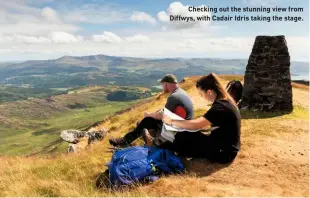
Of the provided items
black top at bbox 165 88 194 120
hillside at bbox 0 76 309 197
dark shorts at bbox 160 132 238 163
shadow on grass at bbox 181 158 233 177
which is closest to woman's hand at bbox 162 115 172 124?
dark shorts at bbox 160 132 238 163

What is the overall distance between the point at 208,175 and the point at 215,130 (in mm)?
1461

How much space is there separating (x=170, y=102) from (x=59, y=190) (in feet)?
16.5

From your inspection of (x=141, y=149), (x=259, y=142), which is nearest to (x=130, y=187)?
(x=141, y=149)

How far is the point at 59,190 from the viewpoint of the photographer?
10.2 meters

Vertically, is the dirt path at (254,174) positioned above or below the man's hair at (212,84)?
below

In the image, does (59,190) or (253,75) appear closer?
(59,190)

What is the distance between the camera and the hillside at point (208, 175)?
30.9 ft

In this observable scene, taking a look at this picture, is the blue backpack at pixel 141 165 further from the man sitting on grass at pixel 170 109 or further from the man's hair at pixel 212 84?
the man's hair at pixel 212 84

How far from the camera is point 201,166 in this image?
1117 centimetres

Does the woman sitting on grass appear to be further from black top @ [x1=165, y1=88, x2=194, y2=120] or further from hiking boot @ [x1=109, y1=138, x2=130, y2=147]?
hiking boot @ [x1=109, y1=138, x2=130, y2=147]

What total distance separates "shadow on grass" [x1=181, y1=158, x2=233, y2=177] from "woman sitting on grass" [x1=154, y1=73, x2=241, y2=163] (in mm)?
234

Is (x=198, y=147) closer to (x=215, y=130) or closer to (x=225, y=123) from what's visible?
(x=215, y=130)

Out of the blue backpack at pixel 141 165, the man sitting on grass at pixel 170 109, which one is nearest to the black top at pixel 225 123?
the blue backpack at pixel 141 165

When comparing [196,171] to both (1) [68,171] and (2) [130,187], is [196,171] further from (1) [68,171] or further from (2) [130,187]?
(1) [68,171]
